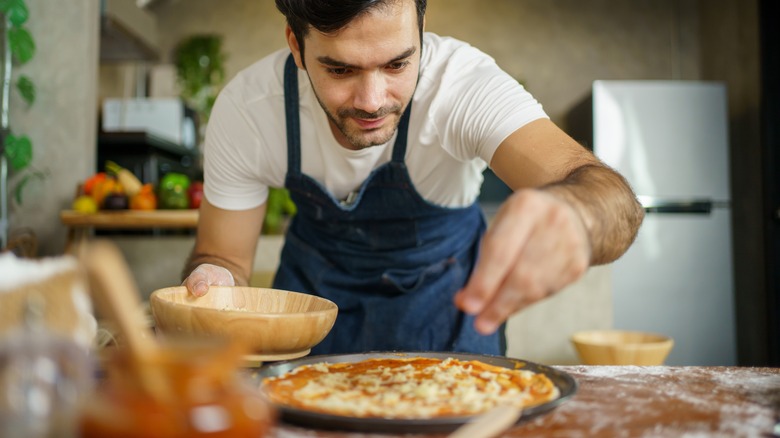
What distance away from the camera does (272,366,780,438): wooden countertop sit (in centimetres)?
80

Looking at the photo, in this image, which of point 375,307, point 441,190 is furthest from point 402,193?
point 375,307

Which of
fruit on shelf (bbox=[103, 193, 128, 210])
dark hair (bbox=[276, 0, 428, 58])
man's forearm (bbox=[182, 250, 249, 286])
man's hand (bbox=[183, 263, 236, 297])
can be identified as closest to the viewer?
man's hand (bbox=[183, 263, 236, 297])

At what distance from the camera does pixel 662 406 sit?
911 mm

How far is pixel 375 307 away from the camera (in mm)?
1730

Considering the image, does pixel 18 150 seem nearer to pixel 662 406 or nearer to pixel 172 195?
pixel 172 195

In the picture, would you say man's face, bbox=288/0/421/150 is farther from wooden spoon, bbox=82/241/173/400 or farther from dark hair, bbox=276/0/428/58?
wooden spoon, bbox=82/241/173/400

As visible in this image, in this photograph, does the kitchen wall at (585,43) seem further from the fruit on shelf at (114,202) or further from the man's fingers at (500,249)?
the man's fingers at (500,249)

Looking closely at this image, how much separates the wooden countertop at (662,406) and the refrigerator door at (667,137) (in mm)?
3468

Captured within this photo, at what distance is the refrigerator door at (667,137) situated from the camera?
4453mm

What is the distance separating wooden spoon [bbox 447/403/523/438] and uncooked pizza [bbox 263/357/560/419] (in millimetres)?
60

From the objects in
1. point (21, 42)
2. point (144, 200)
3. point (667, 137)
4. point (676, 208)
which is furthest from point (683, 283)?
point (21, 42)

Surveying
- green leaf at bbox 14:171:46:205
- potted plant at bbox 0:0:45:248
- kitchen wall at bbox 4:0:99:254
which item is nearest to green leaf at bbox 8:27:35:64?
potted plant at bbox 0:0:45:248

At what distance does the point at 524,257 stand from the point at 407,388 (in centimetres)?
24

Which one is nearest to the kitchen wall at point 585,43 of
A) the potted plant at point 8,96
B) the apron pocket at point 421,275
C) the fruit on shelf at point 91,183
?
the potted plant at point 8,96
